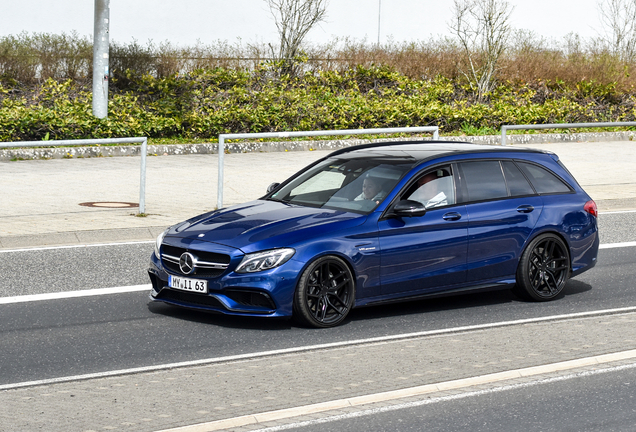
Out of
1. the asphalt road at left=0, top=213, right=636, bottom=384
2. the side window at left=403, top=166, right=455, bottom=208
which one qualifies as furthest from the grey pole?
the side window at left=403, top=166, right=455, bottom=208

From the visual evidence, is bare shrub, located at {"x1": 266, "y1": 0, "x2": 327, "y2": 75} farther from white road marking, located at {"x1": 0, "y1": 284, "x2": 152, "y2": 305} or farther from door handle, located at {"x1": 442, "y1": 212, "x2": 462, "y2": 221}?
door handle, located at {"x1": 442, "y1": 212, "x2": 462, "y2": 221}

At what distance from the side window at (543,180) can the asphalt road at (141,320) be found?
1.02m

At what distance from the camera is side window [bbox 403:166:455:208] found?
831 centimetres

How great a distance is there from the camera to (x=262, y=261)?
734cm

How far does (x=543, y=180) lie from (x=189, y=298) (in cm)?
359

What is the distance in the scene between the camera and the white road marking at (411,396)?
5.27m

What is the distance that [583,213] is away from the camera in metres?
9.14

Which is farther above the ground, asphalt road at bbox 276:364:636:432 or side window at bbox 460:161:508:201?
side window at bbox 460:161:508:201

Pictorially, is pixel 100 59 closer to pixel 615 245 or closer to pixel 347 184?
pixel 615 245

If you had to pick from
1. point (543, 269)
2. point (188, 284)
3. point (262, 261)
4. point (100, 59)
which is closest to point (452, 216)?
point (543, 269)

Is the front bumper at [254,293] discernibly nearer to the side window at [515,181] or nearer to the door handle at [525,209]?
the door handle at [525,209]

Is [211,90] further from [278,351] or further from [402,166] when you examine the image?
[278,351]

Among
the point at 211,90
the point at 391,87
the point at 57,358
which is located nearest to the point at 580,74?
the point at 391,87

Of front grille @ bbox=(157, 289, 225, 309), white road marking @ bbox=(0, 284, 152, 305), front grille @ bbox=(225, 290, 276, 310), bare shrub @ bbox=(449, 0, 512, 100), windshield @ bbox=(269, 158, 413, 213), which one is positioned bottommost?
white road marking @ bbox=(0, 284, 152, 305)
